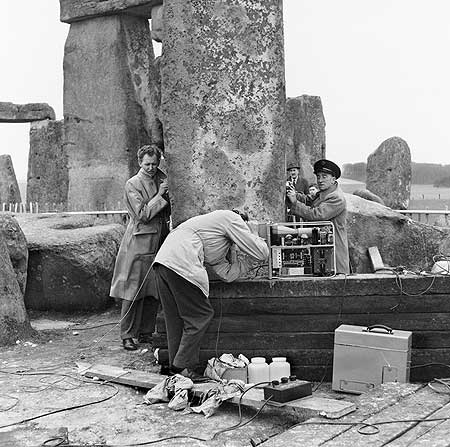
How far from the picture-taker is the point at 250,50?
25.0 feet

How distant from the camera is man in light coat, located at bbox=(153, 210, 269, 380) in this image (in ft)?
22.0

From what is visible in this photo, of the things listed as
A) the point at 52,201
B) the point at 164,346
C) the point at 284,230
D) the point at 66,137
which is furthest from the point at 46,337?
the point at 52,201

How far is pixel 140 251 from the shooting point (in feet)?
26.8

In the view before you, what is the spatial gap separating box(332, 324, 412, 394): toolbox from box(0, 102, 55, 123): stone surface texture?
1389cm

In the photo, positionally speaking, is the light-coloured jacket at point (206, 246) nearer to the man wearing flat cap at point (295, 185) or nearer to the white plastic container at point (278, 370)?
the white plastic container at point (278, 370)

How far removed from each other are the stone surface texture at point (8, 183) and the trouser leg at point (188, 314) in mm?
14204

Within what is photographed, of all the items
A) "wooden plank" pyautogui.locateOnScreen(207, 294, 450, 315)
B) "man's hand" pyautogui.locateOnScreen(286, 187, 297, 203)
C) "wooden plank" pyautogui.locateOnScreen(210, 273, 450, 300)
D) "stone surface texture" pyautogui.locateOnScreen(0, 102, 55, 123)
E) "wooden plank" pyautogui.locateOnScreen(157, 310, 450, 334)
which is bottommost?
"wooden plank" pyautogui.locateOnScreen(157, 310, 450, 334)

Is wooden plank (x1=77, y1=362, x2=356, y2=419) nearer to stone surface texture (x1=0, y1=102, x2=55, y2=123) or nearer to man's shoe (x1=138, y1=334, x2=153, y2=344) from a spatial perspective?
man's shoe (x1=138, y1=334, x2=153, y2=344)

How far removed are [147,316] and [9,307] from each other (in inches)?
54.2

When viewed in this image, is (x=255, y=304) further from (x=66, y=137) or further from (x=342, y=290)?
(x=66, y=137)

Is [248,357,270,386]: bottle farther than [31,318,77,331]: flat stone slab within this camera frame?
No

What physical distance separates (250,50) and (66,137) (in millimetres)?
8456

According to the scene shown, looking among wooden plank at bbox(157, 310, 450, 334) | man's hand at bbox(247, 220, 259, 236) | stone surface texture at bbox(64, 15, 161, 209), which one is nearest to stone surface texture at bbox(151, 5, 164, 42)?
stone surface texture at bbox(64, 15, 161, 209)

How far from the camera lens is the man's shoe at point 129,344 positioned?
8.06 m
